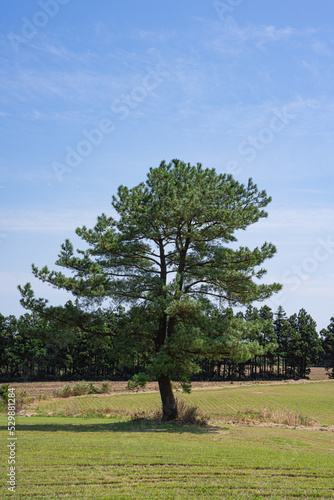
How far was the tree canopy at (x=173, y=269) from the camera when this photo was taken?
19.7 meters

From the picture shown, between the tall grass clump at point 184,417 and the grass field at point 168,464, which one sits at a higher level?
the grass field at point 168,464

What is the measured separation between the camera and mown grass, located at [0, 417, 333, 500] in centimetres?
834

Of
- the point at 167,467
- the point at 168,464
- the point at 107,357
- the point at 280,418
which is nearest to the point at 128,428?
the point at 280,418

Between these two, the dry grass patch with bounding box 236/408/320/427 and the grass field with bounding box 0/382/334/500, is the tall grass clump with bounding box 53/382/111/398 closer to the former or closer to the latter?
the dry grass patch with bounding box 236/408/320/427

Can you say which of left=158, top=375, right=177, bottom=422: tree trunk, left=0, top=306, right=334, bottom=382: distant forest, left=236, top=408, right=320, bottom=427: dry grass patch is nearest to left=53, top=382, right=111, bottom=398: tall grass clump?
left=0, top=306, right=334, bottom=382: distant forest

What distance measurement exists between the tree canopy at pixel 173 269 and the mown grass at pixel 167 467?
5.35 meters

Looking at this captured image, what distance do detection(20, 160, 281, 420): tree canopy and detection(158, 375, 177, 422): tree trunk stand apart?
5cm

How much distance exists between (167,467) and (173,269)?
43.4 feet

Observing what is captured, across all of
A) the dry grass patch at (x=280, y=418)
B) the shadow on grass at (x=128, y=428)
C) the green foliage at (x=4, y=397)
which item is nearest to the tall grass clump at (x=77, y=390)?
the green foliage at (x=4, y=397)

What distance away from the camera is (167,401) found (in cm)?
2128

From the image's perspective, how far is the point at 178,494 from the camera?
8172mm

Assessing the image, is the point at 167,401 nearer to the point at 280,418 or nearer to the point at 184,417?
the point at 184,417

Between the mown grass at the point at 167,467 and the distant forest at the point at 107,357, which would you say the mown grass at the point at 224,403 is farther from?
the mown grass at the point at 167,467

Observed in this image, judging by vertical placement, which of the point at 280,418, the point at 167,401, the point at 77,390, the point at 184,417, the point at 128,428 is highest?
the point at 167,401
